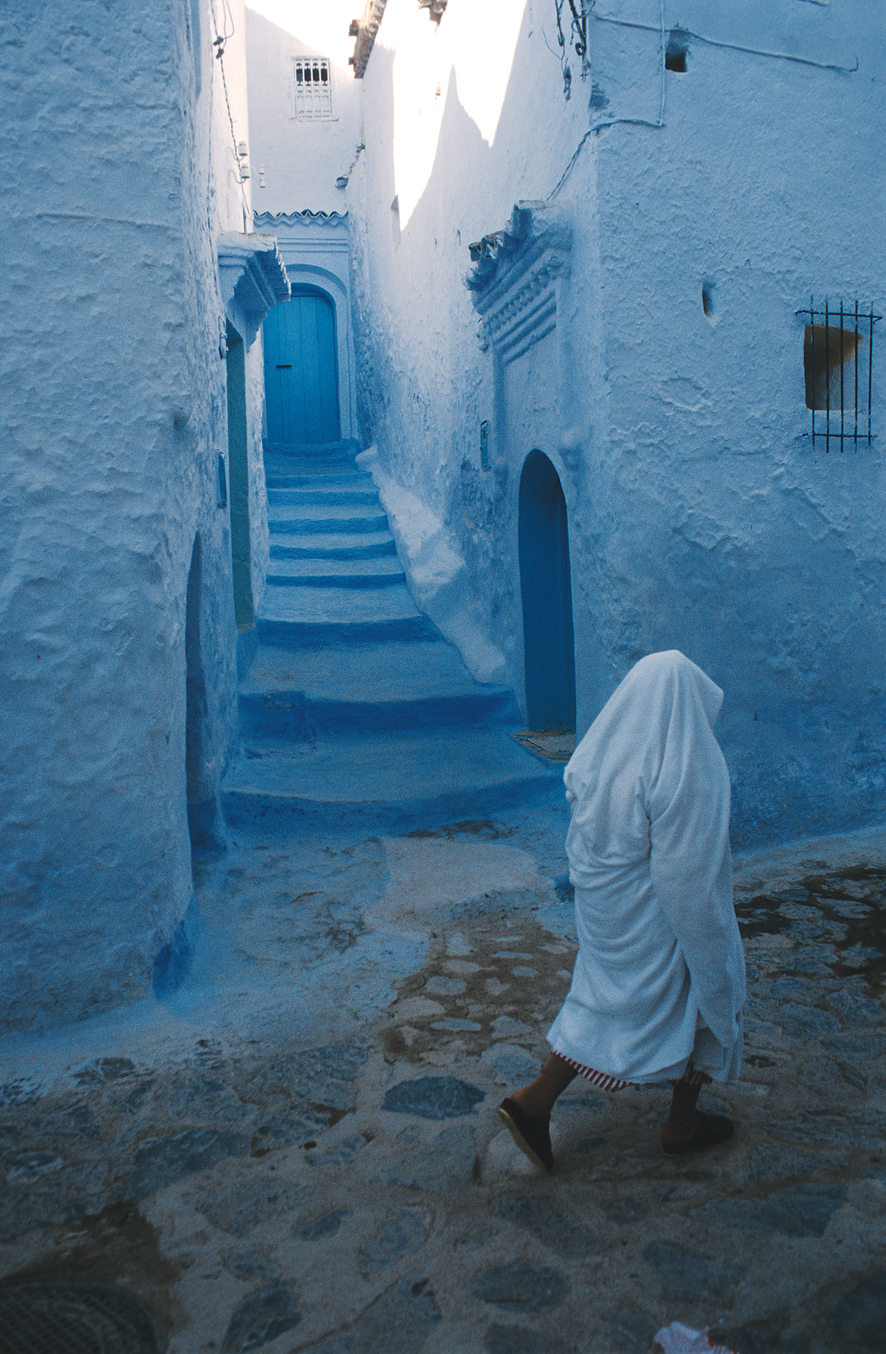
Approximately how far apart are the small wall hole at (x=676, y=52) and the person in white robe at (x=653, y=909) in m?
3.87

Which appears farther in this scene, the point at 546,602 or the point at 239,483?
the point at 239,483

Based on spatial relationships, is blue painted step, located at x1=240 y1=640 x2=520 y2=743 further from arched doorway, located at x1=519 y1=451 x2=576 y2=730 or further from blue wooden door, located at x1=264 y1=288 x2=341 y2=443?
blue wooden door, located at x1=264 y1=288 x2=341 y2=443

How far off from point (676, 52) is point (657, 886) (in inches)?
173

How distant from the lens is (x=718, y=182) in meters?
4.73

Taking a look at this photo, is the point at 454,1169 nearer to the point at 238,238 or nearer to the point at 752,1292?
the point at 752,1292

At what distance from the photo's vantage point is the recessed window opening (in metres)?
4.65

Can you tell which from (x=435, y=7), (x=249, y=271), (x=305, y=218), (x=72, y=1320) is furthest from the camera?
(x=305, y=218)

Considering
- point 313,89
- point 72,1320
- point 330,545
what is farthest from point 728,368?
point 313,89

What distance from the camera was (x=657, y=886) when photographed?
2215 mm

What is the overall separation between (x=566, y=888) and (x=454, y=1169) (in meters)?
2.28

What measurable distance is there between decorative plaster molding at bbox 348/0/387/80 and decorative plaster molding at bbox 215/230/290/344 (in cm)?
601

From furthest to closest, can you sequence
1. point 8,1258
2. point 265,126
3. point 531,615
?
1. point 265,126
2. point 531,615
3. point 8,1258

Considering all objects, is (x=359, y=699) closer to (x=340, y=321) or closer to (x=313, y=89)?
(x=340, y=321)

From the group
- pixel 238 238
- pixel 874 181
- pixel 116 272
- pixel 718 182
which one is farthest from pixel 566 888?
pixel 238 238
